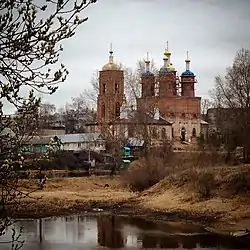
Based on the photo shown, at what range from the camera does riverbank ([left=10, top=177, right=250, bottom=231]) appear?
26.5 m

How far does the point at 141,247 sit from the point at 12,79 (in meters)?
15.5

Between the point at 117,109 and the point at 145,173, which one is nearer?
the point at 145,173

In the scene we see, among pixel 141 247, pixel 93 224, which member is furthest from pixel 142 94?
pixel 141 247

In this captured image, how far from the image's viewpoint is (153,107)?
5016 cm

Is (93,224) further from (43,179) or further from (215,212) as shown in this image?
(43,179)

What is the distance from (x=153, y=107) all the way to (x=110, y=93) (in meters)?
6.30

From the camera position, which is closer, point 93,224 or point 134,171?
point 93,224

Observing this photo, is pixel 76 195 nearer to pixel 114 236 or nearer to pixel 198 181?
pixel 198 181

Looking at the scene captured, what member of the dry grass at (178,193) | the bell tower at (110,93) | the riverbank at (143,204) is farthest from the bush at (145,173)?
the bell tower at (110,93)

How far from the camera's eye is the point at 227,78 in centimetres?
4372

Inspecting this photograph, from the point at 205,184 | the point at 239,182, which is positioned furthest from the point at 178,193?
the point at 239,182

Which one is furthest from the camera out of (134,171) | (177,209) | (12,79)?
(134,171)

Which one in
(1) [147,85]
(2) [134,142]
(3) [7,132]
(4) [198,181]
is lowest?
(4) [198,181]

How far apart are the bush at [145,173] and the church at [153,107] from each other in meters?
7.70
